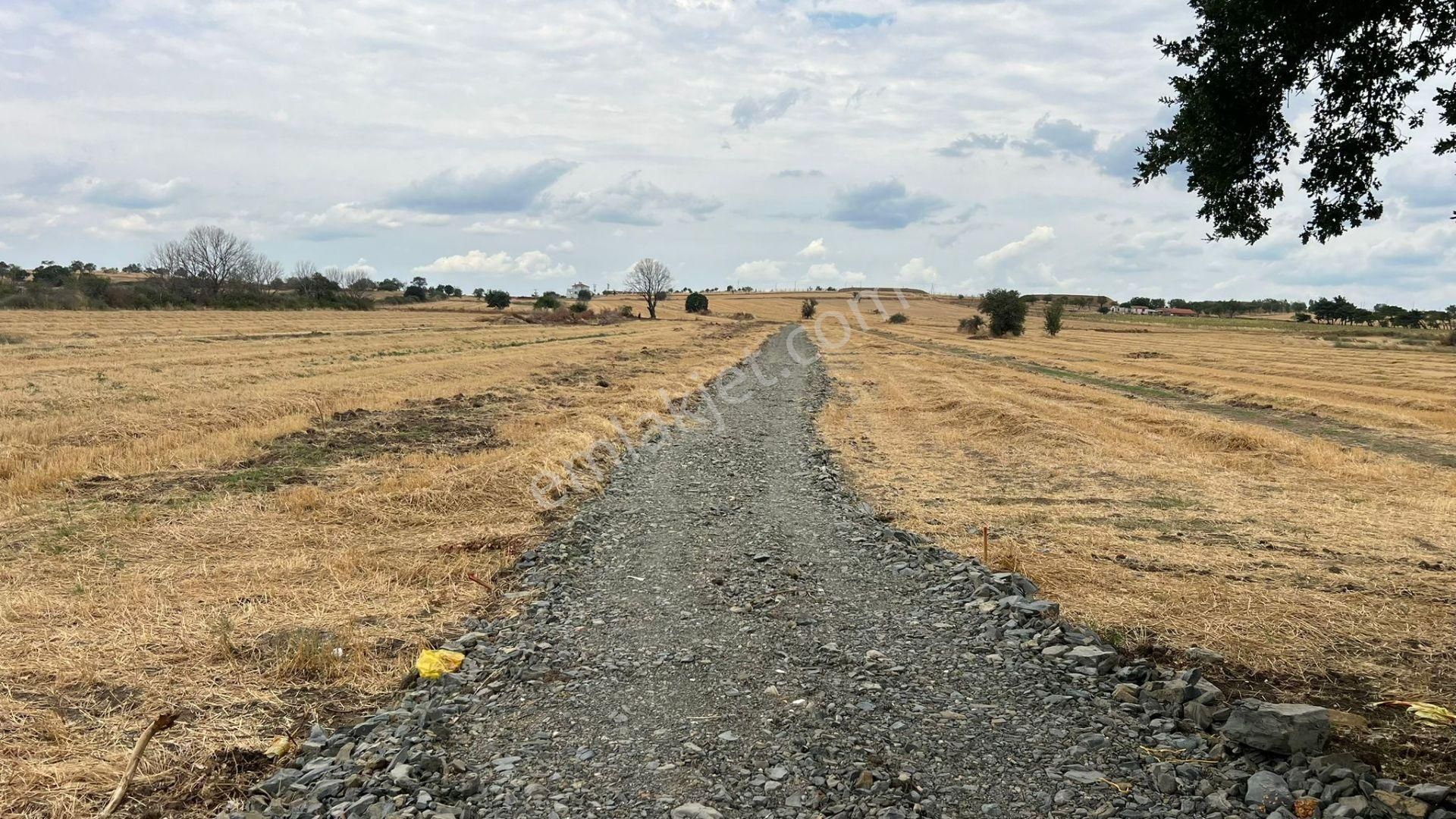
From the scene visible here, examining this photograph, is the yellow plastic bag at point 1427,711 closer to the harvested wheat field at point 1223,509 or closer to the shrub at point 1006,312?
the harvested wheat field at point 1223,509

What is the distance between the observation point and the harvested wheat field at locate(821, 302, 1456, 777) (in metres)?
7.21

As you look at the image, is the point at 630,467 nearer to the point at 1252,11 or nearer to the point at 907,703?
the point at 907,703

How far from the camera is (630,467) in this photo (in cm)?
1725

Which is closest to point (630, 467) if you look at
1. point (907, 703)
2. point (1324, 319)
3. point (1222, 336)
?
point (907, 703)

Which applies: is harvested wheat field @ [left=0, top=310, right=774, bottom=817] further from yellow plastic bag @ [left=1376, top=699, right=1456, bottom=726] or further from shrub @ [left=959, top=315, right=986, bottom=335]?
shrub @ [left=959, top=315, right=986, bottom=335]

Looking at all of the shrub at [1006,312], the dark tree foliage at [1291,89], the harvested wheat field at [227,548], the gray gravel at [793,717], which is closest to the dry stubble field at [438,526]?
the harvested wheat field at [227,548]

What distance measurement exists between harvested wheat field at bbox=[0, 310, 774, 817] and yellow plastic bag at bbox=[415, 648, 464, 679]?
283 mm

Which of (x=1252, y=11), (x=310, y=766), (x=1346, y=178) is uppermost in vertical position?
(x=1252, y=11)

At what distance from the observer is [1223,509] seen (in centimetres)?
1354

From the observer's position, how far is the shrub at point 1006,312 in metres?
89.4

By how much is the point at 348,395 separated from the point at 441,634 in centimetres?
2024

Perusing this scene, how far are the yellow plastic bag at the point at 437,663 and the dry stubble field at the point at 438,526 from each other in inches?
9.8

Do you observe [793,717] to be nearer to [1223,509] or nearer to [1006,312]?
[1223,509]

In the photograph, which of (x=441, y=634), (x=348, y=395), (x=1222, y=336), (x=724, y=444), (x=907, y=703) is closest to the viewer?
(x=907, y=703)
